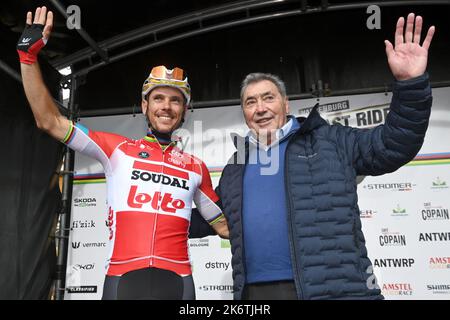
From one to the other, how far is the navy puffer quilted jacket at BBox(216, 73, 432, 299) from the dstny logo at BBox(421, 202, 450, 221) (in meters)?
2.03

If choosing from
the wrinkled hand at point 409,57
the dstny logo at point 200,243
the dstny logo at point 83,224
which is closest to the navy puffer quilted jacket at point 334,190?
the wrinkled hand at point 409,57

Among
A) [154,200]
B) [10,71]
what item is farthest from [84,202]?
[154,200]

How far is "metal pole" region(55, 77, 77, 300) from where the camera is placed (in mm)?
3462

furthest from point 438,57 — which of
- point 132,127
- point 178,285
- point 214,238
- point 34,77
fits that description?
→ point 34,77

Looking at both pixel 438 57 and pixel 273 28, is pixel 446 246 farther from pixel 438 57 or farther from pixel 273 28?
pixel 273 28

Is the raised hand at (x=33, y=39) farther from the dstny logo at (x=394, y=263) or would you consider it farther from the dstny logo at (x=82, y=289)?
the dstny logo at (x=394, y=263)

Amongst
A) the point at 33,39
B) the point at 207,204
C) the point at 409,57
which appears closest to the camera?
the point at 409,57

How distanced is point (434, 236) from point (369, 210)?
1.89ft

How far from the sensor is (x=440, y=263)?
3229 millimetres

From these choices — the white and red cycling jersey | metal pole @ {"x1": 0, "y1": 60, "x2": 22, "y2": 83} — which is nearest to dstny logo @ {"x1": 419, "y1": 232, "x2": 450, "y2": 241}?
the white and red cycling jersey

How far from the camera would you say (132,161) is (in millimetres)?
2066

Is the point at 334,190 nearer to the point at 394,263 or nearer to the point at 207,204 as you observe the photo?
the point at 207,204

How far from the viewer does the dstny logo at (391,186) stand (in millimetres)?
3412

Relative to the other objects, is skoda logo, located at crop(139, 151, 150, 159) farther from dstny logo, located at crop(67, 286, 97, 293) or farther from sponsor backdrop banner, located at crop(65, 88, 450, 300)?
dstny logo, located at crop(67, 286, 97, 293)
